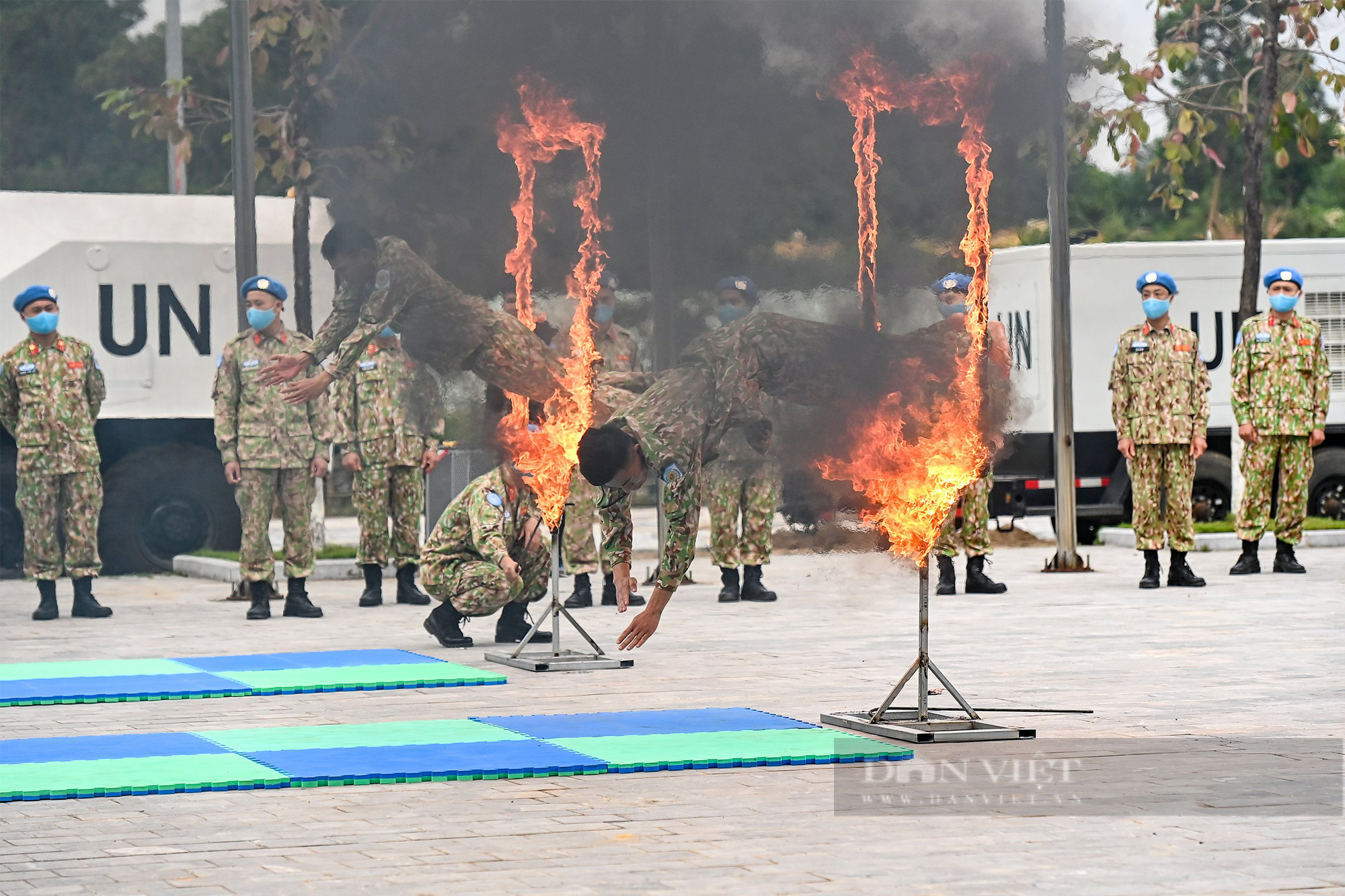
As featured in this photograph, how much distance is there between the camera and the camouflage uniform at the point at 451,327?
9.52 m

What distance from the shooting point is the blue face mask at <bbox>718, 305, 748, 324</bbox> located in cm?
787

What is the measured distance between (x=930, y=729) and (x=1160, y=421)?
766 cm

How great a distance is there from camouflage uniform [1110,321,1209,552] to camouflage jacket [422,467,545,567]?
5648 mm

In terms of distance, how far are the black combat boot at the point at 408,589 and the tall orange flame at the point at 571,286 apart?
4292 mm

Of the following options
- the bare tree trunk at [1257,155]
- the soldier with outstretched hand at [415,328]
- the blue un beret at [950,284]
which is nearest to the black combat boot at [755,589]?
the soldier with outstretched hand at [415,328]

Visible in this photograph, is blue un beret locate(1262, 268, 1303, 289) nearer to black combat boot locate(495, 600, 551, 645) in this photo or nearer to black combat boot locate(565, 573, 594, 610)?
black combat boot locate(565, 573, 594, 610)

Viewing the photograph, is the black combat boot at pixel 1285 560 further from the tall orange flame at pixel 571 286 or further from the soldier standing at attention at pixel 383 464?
the tall orange flame at pixel 571 286

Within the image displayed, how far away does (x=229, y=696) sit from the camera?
9.59 metres

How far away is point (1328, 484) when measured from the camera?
20.2 metres

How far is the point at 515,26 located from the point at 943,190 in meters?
2.03

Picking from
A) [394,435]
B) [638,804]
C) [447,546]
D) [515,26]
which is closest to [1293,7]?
[394,435]

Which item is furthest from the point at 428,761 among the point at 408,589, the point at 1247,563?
the point at 1247,563

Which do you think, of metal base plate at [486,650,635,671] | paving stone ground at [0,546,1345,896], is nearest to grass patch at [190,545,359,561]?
paving stone ground at [0,546,1345,896]

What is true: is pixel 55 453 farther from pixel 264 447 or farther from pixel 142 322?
pixel 142 322
